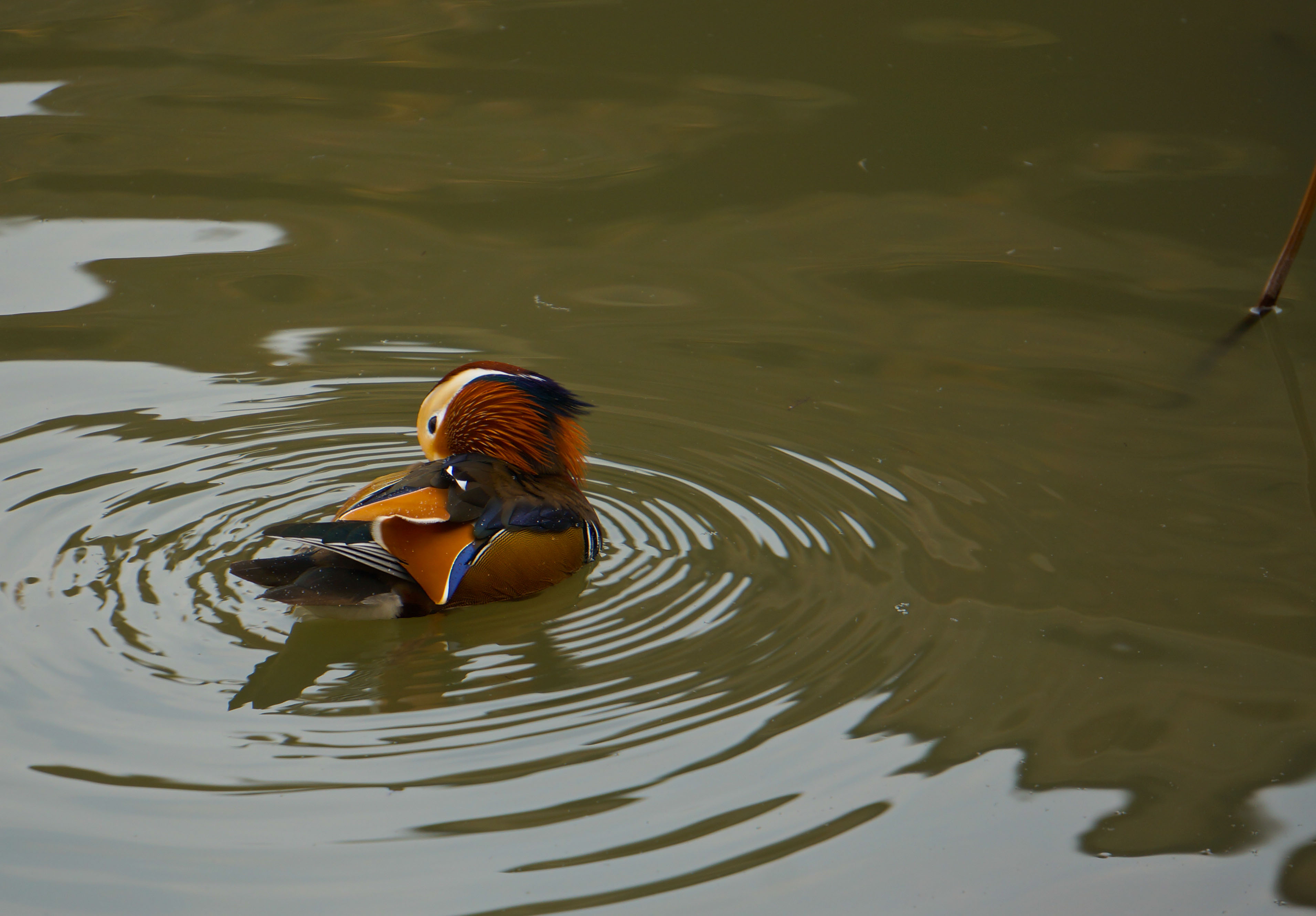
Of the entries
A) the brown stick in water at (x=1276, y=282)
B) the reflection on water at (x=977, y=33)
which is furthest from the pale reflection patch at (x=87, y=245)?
the brown stick in water at (x=1276, y=282)

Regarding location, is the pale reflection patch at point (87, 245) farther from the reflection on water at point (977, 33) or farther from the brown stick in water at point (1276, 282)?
the brown stick in water at point (1276, 282)

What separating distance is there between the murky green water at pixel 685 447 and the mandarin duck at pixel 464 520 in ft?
0.38

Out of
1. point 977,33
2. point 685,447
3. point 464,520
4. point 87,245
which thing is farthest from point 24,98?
point 977,33

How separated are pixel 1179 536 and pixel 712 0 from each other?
4136 millimetres

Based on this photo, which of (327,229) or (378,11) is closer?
(327,229)

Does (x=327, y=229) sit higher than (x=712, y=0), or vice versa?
(x=712, y=0)

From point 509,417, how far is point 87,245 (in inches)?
126

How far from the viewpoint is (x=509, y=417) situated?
430 cm

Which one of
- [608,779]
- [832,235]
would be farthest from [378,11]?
[608,779]

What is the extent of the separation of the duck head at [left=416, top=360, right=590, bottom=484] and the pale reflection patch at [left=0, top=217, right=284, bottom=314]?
2501 millimetres

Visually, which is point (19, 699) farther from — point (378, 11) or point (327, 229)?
point (378, 11)

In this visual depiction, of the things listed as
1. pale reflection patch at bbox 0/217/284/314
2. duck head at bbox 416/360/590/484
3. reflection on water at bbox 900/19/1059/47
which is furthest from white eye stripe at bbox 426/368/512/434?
reflection on water at bbox 900/19/1059/47

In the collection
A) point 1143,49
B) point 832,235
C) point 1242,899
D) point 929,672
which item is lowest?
point 1242,899

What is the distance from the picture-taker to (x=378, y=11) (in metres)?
7.24
